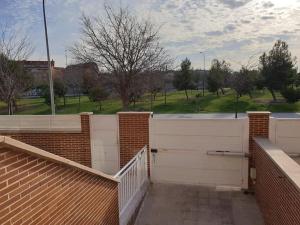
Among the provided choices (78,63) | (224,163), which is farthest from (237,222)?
(78,63)

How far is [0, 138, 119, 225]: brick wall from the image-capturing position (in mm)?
2453

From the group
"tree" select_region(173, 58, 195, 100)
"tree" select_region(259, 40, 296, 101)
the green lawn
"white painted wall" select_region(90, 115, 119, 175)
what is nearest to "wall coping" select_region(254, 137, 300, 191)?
"white painted wall" select_region(90, 115, 119, 175)

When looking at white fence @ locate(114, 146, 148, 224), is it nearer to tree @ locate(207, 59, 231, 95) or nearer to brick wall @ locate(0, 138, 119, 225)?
brick wall @ locate(0, 138, 119, 225)

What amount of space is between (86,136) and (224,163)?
372 cm

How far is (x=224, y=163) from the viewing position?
709 centimetres

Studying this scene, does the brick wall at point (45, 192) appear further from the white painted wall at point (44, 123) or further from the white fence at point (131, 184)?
the white painted wall at point (44, 123)

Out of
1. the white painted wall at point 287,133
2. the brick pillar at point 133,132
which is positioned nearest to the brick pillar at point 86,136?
the brick pillar at point 133,132

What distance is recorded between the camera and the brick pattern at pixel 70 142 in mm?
7992

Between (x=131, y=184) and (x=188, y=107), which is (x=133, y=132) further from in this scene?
(x=188, y=107)

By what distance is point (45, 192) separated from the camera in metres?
2.98

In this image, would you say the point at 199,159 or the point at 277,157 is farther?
the point at 199,159

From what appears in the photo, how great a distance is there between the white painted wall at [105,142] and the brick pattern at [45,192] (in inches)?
130

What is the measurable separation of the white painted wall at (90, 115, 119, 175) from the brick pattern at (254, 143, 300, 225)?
141 inches

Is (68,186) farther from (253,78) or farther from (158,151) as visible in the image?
(253,78)
